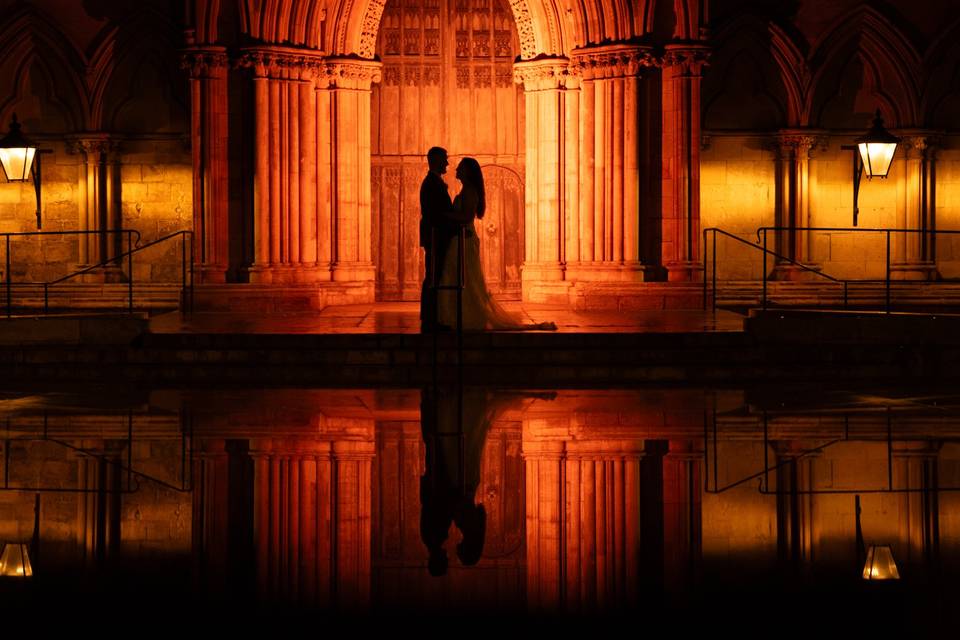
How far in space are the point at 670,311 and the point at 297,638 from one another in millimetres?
12405

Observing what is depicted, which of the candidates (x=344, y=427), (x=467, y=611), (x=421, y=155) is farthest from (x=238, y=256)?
(x=467, y=611)

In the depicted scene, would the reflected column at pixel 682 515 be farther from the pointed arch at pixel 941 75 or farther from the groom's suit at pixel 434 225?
the pointed arch at pixel 941 75

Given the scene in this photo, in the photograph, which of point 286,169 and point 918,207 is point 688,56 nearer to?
point 286,169

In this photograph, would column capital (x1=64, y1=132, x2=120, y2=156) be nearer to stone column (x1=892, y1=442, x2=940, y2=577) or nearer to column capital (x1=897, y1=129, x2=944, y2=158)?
column capital (x1=897, y1=129, x2=944, y2=158)

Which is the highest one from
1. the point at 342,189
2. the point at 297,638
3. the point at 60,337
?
the point at 342,189

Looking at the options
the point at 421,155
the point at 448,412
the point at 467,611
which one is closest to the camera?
the point at 467,611

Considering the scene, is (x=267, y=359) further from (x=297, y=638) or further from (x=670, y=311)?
(x=297, y=638)

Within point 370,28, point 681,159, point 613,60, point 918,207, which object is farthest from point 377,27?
point 918,207

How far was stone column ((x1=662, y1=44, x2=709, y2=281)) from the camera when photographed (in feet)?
55.7

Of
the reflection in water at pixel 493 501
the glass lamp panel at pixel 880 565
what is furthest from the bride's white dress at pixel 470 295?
the glass lamp panel at pixel 880 565

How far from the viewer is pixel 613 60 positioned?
1708 centimetres

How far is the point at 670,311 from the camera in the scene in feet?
54.3

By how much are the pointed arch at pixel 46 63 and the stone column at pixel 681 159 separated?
794cm

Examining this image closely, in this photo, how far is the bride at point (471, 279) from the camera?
42.2ft
